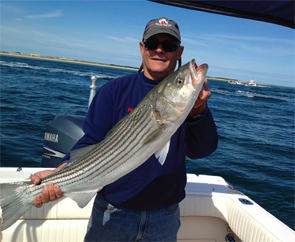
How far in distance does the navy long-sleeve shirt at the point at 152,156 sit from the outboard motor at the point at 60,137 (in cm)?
281

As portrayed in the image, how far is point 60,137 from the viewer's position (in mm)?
5805

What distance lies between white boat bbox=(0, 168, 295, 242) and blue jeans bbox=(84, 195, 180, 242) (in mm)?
1310

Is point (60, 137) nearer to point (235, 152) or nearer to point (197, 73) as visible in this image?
point (197, 73)

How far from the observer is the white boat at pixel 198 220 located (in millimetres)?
3785

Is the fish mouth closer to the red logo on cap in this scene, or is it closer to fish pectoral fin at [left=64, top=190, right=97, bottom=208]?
the red logo on cap

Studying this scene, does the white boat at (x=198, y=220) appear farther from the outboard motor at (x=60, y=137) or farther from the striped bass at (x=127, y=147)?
the striped bass at (x=127, y=147)

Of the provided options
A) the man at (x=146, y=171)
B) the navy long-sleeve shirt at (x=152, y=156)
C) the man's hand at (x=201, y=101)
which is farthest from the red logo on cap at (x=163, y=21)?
the man's hand at (x=201, y=101)

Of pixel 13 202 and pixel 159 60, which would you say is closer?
pixel 13 202

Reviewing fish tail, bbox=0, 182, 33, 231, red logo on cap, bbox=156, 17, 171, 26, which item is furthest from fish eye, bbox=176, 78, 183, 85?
fish tail, bbox=0, 182, 33, 231

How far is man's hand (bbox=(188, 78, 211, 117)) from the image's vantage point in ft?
7.69

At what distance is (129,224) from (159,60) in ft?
6.11

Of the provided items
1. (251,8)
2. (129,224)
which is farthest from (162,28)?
(129,224)

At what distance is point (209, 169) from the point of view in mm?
11812

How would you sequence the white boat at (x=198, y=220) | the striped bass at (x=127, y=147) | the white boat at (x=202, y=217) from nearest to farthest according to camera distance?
the striped bass at (x=127, y=147) < the white boat at (x=202, y=217) < the white boat at (x=198, y=220)
